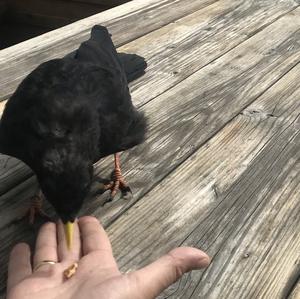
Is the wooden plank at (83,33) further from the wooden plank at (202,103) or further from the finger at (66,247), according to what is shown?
the finger at (66,247)

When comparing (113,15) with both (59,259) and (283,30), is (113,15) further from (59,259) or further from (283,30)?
(59,259)

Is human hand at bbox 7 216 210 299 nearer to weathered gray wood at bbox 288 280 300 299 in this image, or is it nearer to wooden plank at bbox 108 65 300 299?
wooden plank at bbox 108 65 300 299

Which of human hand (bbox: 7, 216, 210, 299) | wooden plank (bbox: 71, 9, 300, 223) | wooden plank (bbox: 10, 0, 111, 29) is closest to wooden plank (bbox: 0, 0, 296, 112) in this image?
wooden plank (bbox: 71, 9, 300, 223)

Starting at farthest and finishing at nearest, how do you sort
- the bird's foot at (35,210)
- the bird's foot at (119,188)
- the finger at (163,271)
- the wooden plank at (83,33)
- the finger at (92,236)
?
1. the wooden plank at (83,33)
2. the bird's foot at (119,188)
3. the bird's foot at (35,210)
4. the finger at (92,236)
5. the finger at (163,271)

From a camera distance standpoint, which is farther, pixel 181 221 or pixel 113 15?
pixel 113 15

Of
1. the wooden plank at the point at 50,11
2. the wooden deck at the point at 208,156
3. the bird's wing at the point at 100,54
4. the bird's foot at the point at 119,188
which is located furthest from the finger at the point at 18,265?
the wooden plank at the point at 50,11

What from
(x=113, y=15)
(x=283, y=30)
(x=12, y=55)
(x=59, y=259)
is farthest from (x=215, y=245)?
(x=113, y=15)

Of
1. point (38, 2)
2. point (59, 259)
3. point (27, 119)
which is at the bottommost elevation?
point (38, 2)
